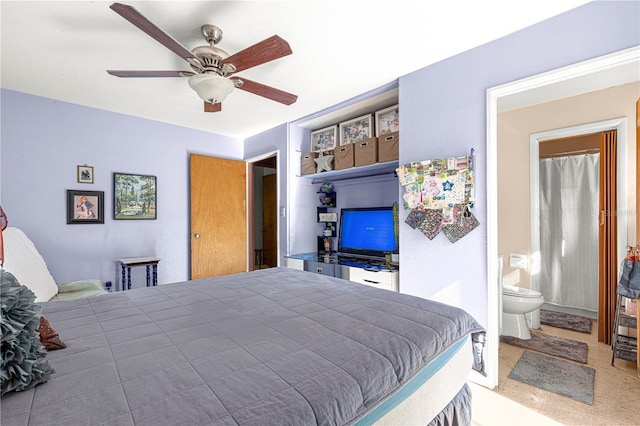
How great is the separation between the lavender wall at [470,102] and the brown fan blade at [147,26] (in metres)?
1.78

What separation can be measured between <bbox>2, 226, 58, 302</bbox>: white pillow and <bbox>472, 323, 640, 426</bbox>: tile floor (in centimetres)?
323

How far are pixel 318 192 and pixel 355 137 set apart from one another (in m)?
1.04

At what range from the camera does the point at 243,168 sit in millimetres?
4480

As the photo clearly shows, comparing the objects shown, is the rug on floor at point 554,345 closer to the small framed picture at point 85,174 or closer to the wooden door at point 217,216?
the wooden door at point 217,216

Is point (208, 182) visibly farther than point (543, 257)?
Yes

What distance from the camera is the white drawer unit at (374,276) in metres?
2.67

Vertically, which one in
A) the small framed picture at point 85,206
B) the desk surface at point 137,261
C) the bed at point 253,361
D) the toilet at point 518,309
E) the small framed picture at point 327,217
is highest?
the small framed picture at point 85,206

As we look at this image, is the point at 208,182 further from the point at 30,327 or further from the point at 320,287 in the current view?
the point at 30,327

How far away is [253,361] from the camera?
0.86 meters

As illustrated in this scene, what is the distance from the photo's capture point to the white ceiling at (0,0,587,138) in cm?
173

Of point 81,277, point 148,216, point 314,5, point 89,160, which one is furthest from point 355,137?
point 81,277

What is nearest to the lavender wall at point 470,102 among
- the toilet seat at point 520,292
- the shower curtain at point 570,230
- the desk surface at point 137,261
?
the toilet seat at point 520,292

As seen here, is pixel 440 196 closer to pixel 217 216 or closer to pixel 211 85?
pixel 211 85

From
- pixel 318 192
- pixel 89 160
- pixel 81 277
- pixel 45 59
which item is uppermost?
pixel 45 59
